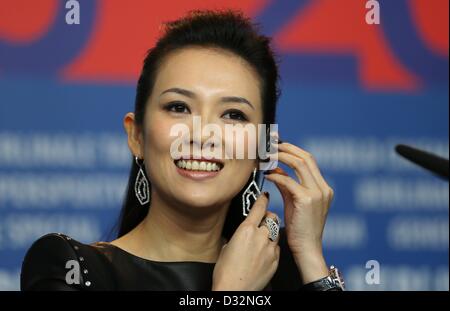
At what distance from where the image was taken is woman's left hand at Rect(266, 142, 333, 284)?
7.36 feet

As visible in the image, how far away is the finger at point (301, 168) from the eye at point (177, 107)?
Answer: 36cm

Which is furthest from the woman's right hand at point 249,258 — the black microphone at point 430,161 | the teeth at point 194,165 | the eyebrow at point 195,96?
the black microphone at point 430,161

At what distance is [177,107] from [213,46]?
23 centimetres

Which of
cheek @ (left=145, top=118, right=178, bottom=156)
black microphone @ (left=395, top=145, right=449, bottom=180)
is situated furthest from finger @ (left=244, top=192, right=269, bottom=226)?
black microphone @ (left=395, top=145, right=449, bottom=180)

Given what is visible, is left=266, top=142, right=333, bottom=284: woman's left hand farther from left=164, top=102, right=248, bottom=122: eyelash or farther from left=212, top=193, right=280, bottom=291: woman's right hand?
left=164, top=102, right=248, bottom=122: eyelash

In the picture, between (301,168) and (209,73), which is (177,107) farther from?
(301,168)

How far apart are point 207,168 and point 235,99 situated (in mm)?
212

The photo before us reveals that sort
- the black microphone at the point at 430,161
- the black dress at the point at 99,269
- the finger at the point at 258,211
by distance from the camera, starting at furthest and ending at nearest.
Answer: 1. the finger at the point at 258,211
2. the black dress at the point at 99,269
3. the black microphone at the point at 430,161

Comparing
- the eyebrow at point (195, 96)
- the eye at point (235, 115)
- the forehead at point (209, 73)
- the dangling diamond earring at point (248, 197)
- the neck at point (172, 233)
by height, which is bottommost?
the neck at point (172, 233)

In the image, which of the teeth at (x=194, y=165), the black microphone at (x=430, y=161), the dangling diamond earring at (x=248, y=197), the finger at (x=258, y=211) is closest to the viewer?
the black microphone at (x=430, y=161)

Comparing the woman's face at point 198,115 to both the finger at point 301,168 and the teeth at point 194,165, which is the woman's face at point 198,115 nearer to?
the teeth at point 194,165

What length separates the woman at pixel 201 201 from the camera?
2.05 m

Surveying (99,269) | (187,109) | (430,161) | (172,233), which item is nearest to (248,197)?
(172,233)
